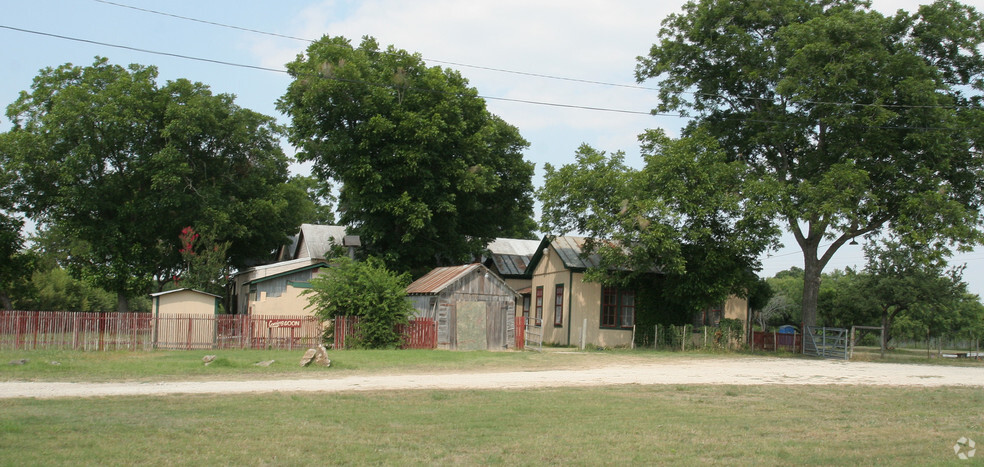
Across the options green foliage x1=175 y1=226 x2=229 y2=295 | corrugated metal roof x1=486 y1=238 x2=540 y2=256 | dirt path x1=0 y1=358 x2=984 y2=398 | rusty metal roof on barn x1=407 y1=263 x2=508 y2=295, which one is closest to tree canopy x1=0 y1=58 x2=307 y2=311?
green foliage x1=175 y1=226 x2=229 y2=295

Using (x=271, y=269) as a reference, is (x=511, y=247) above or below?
above

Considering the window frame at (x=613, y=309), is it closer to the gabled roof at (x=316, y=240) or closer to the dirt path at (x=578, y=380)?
the dirt path at (x=578, y=380)

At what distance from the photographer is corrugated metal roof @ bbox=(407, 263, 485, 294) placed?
29.2 metres

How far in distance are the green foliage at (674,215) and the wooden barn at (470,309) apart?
172 inches

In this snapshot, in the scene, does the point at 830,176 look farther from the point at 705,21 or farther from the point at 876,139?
the point at 705,21

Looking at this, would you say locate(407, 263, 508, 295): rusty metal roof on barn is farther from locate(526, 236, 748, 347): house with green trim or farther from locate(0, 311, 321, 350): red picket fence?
locate(526, 236, 748, 347): house with green trim

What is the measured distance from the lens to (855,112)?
98.8 feet

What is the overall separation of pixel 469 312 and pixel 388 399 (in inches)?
623

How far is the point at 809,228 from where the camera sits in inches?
1318

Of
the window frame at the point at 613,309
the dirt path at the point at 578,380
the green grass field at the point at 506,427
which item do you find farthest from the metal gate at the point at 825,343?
the green grass field at the point at 506,427

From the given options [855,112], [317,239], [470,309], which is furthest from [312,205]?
[855,112]

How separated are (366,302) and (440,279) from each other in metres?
4.34

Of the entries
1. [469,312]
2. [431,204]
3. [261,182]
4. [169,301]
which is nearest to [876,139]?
[469,312]

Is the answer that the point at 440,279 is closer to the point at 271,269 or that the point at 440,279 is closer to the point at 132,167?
the point at 271,269
